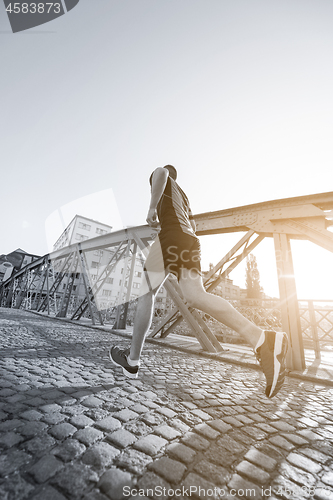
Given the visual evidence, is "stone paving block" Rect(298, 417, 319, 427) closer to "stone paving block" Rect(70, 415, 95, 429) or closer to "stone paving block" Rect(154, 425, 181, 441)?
"stone paving block" Rect(154, 425, 181, 441)

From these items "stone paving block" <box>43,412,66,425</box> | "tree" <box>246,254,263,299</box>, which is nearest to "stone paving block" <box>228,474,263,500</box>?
"stone paving block" <box>43,412,66,425</box>

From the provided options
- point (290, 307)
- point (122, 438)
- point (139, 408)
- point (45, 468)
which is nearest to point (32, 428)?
point (45, 468)

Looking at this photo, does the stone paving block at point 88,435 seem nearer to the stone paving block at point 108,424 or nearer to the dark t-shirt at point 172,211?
the stone paving block at point 108,424

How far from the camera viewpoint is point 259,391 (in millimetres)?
2570

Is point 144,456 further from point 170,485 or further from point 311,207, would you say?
point 311,207

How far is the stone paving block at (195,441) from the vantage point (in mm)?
1334

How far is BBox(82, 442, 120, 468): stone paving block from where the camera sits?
1.09 meters

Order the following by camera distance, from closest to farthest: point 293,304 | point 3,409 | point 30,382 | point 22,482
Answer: point 22,482 < point 3,409 < point 30,382 < point 293,304

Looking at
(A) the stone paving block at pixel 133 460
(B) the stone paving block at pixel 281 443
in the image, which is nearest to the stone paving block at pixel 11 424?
(A) the stone paving block at pixel 133 460

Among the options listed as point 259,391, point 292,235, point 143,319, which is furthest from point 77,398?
point 292,235

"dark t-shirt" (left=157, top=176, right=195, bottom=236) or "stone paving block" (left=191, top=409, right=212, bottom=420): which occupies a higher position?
"dark t-shirt" (left=157, top=176, right=195, bottom=236)

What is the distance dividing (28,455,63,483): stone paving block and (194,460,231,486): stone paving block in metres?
0.65

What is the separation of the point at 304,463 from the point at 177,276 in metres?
1.54

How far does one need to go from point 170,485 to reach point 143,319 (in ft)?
4.54
